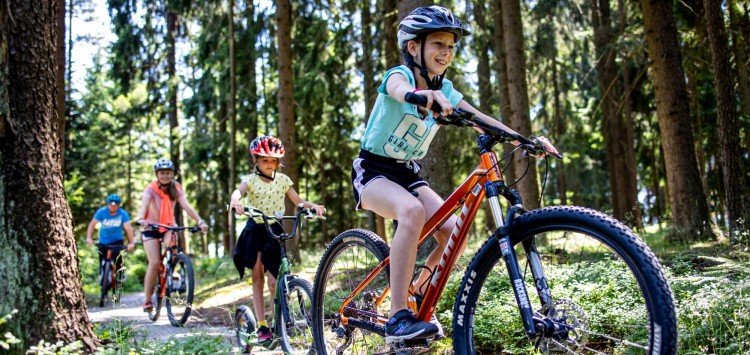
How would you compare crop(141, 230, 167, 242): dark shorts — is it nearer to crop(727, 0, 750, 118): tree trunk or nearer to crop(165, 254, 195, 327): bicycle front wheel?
crop(165, 254, 195, 327): bicycle front wheel

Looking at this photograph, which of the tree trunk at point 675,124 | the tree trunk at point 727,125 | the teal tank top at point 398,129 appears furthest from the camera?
the tree trunk at point 675,124

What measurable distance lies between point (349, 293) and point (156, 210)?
5359 mm

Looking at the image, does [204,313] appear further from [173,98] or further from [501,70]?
[173,98]

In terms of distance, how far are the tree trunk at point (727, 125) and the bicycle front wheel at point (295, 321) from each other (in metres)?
6.44

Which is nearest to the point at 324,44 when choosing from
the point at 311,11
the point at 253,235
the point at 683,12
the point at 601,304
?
the point at 311,11

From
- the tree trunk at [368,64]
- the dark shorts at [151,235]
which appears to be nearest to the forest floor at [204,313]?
the dark shorts at [151,235]

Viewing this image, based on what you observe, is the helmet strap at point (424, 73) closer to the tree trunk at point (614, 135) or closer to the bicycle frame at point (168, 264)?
the bicycle frame at point (168, 264)

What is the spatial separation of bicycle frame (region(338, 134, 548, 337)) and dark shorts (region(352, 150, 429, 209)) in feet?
1.19

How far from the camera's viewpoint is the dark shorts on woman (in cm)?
632

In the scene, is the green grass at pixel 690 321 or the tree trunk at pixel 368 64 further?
the tree trunk at pixel 368 64

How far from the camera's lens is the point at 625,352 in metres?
3.58

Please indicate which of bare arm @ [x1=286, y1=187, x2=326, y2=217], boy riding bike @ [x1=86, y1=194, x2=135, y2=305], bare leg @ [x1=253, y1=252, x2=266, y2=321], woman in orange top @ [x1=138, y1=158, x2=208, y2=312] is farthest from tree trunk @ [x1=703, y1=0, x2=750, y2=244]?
boy riding bike @ [x1=86, y1=194, x2=135, y2=305]

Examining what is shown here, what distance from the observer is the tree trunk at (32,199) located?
169 inches

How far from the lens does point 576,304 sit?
3.15 metres
